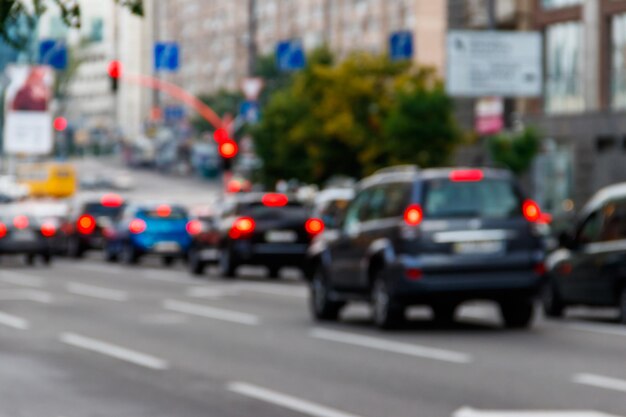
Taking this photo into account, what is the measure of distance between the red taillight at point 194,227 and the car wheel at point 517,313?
16.7 meters

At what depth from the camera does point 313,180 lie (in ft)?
203

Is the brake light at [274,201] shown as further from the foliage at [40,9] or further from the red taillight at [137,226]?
the foliage at [40,9]

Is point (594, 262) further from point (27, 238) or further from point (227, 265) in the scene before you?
point (27, 238)

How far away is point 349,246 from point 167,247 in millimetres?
21980

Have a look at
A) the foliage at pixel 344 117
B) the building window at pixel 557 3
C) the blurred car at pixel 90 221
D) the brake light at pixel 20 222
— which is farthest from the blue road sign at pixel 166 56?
the brake light at pixel 20 222

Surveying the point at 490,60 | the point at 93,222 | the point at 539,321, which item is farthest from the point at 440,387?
the point at 93,222

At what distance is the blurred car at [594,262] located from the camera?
20359 mm

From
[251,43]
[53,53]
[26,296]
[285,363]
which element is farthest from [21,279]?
[251,43]

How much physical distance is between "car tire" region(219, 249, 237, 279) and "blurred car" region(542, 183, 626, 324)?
1207 centimetres

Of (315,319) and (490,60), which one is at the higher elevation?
(490,60)

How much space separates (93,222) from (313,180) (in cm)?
1367

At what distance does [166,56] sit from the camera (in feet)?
190

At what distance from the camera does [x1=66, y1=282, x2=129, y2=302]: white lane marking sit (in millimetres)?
27203

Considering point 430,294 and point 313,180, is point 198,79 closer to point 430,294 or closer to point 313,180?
point 313,180
